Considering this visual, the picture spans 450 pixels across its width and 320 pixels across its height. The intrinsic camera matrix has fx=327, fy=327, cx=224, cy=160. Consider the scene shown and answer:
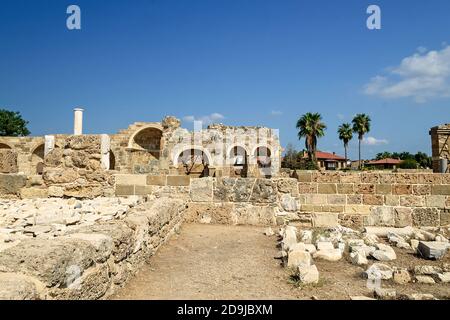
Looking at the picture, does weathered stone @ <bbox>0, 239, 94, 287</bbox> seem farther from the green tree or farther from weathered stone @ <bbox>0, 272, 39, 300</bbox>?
the green tree

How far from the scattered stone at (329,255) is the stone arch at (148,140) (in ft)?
70.5

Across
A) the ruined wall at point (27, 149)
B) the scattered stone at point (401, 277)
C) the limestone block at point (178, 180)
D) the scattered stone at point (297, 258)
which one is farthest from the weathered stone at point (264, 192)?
the ruined wall at point (27, 149)

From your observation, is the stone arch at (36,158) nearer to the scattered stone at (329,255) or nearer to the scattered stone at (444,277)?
the scattered stone at (329,255)

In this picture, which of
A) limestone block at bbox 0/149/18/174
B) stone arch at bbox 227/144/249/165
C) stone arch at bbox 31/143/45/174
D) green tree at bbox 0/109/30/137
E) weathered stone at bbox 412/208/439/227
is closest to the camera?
limestone block at bbox 0/149/18/174

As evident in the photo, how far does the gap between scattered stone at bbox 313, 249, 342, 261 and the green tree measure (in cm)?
4239

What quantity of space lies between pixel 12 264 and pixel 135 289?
1395 mm

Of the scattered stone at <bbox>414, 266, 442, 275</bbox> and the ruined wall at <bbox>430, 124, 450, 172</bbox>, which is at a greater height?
the ruined wall at <bbox>430, 124, 450, 172</bbox>

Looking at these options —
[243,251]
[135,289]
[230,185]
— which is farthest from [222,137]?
[135,289]

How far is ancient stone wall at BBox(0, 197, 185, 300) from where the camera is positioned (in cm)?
187

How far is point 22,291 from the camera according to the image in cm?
164

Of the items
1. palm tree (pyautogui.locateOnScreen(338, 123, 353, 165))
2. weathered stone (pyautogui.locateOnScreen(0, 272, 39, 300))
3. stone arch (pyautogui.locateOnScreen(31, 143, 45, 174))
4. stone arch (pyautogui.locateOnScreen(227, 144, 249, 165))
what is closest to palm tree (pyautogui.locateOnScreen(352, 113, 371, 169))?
palm tree (pyautogui.locateOnScreen(338, 123, 353, 165))

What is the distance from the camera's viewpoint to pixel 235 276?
357 cm

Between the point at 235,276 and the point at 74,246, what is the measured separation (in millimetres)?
1886
